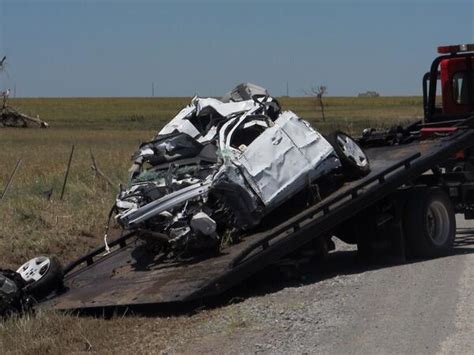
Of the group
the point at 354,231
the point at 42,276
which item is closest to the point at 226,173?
the point at 354,231

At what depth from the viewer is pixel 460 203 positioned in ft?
40.8

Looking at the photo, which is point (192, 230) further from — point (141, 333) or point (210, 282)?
point (141, 333)

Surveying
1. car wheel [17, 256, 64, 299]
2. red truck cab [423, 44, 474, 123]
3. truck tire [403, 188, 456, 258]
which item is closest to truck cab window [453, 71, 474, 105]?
red truck cab [423, 44, 474, 123]

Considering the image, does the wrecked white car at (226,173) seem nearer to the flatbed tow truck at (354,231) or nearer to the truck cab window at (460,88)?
the flatbed tow truck at (354,231)

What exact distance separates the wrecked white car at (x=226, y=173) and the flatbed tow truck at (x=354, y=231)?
0.87 feet

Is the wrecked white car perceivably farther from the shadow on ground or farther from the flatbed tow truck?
the shadow on ground

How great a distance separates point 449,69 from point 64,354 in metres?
9.84

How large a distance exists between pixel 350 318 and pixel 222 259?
183 centimetres

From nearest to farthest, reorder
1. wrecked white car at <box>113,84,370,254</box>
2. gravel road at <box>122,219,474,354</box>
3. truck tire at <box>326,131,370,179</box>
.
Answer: gravel road at <box>122,219,474,354</box> < wrecked white car at <box>113,84,370,254</box> < truck tire at <box>326,131,370,179</box>

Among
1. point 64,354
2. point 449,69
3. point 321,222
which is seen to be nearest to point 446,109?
point 449,69

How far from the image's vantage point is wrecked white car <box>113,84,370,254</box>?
9.43 m

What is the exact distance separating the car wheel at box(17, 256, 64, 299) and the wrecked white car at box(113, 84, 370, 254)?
988mm

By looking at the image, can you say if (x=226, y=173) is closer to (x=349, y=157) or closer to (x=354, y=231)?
(x=349, y=157)

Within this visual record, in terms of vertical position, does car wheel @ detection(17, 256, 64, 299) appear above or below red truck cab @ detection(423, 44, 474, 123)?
below
